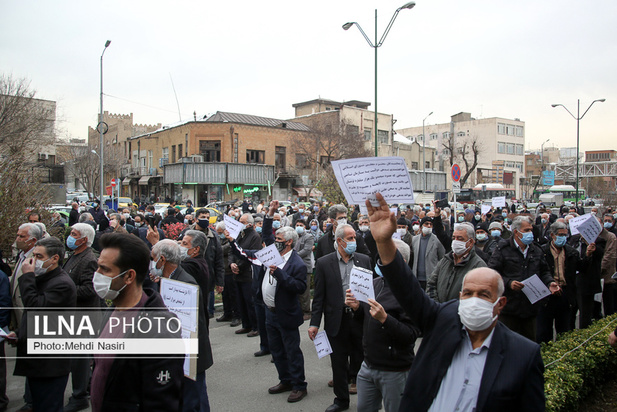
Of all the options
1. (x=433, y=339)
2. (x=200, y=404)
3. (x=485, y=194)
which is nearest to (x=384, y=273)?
(x=433, y=339)

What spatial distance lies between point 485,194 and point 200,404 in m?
46.8

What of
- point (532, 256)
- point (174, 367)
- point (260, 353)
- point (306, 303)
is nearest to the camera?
point (174, 367)

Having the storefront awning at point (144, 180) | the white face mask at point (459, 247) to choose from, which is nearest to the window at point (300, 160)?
the storefront awning at point (144, 180)

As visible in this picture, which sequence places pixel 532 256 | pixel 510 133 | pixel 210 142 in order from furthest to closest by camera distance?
pixel 510 133, pixel 210 142, pixel 532 256

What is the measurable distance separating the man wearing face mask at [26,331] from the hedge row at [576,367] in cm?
458

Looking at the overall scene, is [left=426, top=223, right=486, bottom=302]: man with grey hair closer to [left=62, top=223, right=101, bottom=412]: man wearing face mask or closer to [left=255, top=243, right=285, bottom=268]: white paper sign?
[left=255, top=243, right=285, bottom=268]: white paper sign

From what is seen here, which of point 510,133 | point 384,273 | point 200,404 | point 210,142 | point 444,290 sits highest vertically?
point 510,133

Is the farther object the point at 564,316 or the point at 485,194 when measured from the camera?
the point at 485,194

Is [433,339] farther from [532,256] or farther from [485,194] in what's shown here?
[485,194]

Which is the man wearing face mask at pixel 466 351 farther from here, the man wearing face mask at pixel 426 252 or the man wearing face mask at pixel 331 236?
the man wearing face mask at pixel 426 252

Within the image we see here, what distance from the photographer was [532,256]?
19.1 feet

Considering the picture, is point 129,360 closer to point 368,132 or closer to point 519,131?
point 368,132

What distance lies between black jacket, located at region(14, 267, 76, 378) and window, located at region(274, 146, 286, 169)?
40665 millimetres

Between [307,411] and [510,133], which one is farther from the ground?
[510,133]
